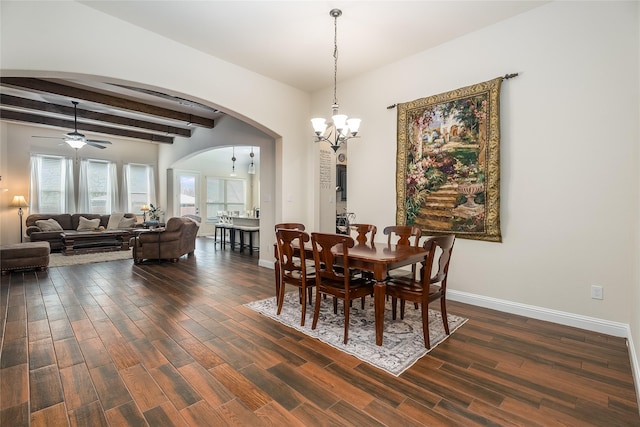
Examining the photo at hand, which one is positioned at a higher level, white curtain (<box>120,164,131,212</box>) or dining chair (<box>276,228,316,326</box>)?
white curtain (<box>120,164,131,212</box>)

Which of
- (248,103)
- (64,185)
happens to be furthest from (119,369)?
(64,185)

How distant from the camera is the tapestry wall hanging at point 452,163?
130 inches

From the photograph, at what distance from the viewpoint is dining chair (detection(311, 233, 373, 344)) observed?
2.49m

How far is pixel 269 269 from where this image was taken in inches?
213

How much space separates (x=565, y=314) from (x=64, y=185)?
37.3ft

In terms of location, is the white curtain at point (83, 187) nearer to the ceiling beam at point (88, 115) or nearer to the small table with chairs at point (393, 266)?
the ceiling beam at point (88, 115)

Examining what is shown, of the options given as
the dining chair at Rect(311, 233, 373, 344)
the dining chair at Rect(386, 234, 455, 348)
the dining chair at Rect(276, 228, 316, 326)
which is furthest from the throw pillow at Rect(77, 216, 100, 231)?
the dining chair at Rect(386, 234, 455, 348)

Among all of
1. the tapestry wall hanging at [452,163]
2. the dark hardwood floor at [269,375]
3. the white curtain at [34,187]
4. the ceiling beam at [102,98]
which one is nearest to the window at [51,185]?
the white curtain at [34,187]

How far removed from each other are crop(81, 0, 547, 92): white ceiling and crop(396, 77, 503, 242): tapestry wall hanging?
70 centimetres

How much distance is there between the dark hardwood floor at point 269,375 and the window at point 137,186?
7202 millimetres

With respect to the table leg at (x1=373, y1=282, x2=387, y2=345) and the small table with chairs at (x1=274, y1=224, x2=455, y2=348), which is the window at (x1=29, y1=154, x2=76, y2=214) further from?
the table leg at (x1=373, y1=282, x2=387, y2=345)

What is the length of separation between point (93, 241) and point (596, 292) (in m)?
9.68

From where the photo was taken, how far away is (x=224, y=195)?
11484mm

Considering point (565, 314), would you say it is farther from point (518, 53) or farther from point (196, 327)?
point (196, 327)
